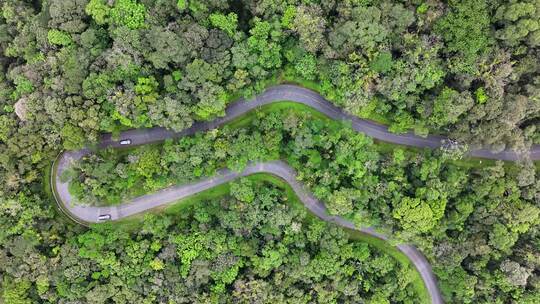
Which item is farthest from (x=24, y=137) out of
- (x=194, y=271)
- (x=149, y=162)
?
(x=194, y=271)

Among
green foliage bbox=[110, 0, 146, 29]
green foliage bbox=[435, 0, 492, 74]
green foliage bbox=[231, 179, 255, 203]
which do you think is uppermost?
green foliage bbox=[435, 0, 492, 74]

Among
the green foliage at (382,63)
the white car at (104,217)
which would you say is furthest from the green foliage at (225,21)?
the white car at (104,217)

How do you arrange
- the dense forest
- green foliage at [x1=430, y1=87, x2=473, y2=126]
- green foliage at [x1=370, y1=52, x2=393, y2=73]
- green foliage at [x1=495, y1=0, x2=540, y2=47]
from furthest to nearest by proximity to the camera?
the dense forest, green foliage at [x1=430, y1=87, x2=473, y2=126], green foliage at [x1=370, y1=52, x2=393, y2=73], green foliage at [x1=495, y1=0, x2=540, y2=47]

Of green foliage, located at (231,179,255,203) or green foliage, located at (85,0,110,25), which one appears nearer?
green foliage, located at (85,0,110,25)

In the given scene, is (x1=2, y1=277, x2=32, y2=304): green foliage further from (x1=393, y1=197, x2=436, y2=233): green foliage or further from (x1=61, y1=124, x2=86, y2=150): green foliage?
(x1=393, y1=197, x2=436, y2=233): green foliage

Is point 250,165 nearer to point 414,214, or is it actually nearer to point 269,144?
point 269,144

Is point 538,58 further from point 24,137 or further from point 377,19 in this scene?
point 24,137

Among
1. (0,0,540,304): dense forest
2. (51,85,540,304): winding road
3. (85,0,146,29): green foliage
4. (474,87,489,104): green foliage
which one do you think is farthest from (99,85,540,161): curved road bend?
(85,0,146,29): green foliage
